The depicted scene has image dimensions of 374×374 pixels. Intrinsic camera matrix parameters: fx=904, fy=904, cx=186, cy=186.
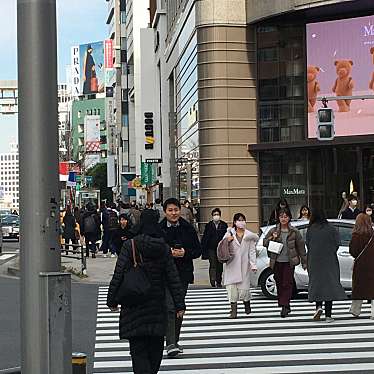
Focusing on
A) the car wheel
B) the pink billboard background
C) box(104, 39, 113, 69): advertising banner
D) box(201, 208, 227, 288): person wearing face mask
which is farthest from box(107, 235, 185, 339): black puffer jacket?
box(104, 39, 113, 69): advertising banner

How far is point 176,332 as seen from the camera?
11.0 meters

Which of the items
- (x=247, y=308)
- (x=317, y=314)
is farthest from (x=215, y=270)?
(x=317, y=314)

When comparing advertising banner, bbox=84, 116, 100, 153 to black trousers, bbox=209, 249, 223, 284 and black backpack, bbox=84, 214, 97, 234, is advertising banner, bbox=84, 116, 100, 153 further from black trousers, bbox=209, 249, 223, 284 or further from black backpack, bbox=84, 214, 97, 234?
black trousers, bbox=209, 249, 223, 284

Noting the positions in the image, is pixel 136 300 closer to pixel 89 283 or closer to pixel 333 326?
pixel 333 326

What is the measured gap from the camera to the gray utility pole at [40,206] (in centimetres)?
563

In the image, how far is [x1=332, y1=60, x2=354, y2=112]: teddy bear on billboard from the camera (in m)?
32.7

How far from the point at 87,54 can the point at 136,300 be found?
491 ft

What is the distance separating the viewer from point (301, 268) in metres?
16.8

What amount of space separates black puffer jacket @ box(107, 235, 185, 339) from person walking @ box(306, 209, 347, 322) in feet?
19.6

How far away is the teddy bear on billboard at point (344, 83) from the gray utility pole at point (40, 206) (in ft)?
91.1

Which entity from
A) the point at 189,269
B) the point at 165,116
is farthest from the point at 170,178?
the point at 189,269

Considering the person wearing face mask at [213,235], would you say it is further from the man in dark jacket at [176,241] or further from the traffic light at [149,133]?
the traffic light at [149,133]

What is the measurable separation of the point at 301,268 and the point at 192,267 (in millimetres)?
5900

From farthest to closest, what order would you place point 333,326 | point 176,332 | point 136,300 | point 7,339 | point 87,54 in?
point 87,54 < point 333,326 < point 7,339 < point 176,332 < point 136,300
